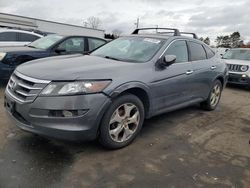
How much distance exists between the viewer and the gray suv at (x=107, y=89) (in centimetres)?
324

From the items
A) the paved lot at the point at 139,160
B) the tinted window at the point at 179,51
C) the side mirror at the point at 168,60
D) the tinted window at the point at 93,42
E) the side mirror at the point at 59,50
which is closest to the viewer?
the paved lot at the point at 139,160

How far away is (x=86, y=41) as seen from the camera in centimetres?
827

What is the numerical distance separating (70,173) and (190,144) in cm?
193

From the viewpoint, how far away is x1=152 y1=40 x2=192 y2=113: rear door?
4.22 m

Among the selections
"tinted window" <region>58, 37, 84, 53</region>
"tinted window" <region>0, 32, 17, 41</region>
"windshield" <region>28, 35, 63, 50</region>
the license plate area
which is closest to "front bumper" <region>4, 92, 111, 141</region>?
the license plate area

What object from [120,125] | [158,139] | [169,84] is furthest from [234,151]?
[120,125]

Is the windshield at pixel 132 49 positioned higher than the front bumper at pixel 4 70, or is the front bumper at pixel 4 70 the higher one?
the windshield at pixel 132 49

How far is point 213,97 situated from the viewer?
6.16m

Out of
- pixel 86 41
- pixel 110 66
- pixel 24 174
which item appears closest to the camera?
pixel 24 174

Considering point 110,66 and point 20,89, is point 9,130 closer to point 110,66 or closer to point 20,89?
point 20,89

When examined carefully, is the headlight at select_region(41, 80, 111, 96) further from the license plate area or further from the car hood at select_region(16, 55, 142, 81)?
the license plate area

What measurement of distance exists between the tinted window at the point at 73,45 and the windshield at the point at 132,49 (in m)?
2.94

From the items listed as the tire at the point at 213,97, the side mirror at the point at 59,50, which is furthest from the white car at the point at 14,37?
the tire at the point at 213,97

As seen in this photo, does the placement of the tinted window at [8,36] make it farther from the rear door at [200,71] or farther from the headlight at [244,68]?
the headlight at [244,68]
